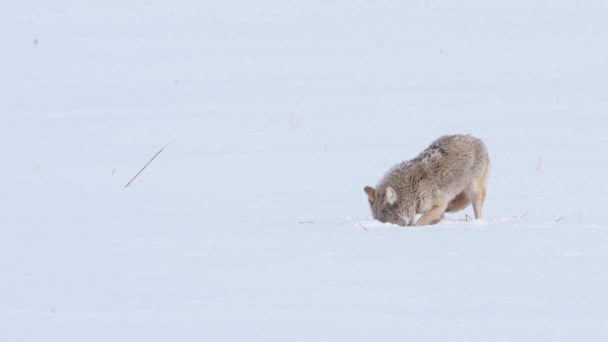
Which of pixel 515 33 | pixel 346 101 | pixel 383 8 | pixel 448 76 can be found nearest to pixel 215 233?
pixel 346 101

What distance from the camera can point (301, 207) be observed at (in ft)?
32.8

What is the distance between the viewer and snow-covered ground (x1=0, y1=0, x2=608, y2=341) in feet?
19.2

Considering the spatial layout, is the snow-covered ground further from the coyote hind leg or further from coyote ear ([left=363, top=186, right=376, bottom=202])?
coyote ear ([left=363, top=186, right=376, bottom=202])

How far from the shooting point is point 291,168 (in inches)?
474

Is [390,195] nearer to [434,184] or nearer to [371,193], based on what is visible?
[371,193]

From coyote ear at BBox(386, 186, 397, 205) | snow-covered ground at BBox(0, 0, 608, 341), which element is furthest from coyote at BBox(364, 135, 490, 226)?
snow-covered ground at BBox(0, 0, 608, 341)

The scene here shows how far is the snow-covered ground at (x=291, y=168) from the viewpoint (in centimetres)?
584

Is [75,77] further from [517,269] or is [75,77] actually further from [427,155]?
[517,269]

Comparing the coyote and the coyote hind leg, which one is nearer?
the coyote

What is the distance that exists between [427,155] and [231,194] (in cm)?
172

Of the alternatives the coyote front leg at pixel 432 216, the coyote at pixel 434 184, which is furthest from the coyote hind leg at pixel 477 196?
the coyote front leg at pixel 432 216

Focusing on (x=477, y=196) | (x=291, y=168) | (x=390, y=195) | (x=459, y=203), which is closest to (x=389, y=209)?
(x=390, y=195)

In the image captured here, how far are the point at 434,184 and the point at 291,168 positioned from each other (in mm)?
2799

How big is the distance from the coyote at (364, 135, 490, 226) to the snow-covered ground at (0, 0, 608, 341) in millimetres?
225
